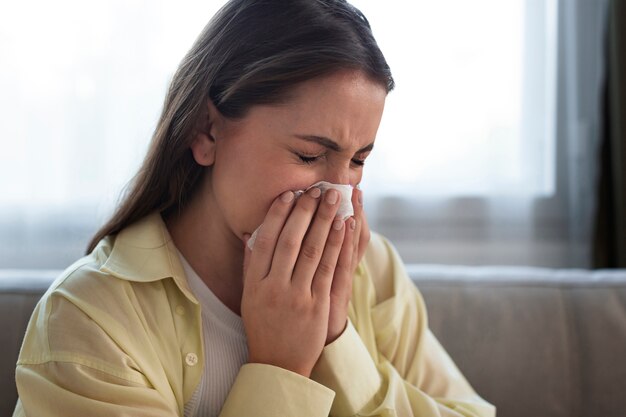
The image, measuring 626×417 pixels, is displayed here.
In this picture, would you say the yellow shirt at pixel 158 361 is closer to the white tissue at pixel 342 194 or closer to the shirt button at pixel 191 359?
the shirt button at pixel 191 359

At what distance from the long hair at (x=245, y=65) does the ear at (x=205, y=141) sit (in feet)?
0.04

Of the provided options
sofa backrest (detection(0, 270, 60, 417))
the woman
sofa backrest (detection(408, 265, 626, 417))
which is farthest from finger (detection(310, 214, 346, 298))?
sofa backrest (detection(0, 270, 60, 417))

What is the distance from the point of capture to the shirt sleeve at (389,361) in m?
1.34

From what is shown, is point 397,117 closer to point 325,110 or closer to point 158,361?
point 325,110

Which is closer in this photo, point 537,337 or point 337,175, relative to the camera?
point 337,175

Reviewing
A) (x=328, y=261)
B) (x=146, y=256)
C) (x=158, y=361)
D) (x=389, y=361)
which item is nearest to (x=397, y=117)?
(x=389, y=361)

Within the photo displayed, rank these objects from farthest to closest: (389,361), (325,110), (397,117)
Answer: (397,117) < (389,361) < (325,110)

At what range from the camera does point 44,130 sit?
2256mm

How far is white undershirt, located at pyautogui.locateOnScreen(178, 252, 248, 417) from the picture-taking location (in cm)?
132

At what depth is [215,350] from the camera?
1357 millimetres

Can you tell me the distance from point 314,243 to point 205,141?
27cm

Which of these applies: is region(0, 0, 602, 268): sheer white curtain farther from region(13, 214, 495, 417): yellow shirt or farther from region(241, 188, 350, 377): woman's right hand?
region(241, 188, 350, 377): woman's right hand

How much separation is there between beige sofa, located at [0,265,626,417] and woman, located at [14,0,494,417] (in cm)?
30

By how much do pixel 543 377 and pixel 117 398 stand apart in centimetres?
98
